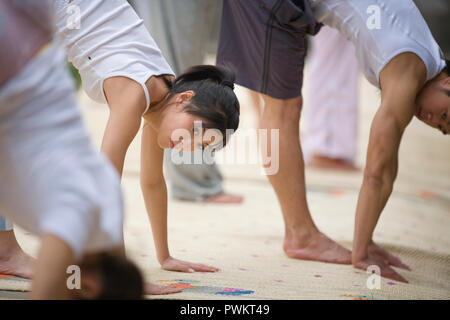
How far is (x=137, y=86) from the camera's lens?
122 centimetres

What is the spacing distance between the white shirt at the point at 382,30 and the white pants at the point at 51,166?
A: 90 cm

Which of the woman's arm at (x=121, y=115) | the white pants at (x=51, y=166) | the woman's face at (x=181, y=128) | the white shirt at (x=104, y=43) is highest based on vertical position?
the white pants at (x=51, y=166)

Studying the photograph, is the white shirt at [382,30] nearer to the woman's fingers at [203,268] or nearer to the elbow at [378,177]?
the elbow at [378,177]

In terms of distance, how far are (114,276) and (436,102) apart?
990 mm

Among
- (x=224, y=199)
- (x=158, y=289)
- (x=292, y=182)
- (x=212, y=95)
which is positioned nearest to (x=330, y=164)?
(x=224, y=199)

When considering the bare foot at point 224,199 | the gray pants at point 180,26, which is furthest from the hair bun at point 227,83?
Result: the bare foot at point 224,199

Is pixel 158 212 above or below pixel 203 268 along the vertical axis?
above

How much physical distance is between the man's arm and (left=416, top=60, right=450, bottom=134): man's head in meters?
0.04

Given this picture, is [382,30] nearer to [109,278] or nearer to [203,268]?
[203,268]

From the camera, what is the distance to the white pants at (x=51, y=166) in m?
0.82

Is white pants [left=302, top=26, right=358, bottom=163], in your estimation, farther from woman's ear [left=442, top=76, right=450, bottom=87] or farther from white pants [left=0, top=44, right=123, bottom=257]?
white pants [left=0, top=44, right=123, bottom=257]
